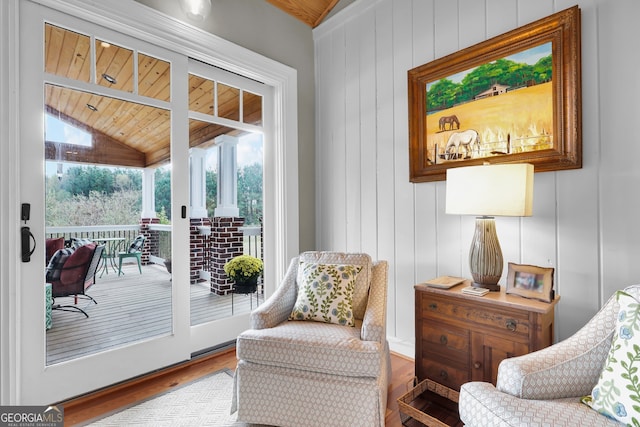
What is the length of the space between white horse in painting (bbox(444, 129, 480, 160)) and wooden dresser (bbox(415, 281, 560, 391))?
0.84 m

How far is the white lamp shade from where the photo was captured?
1493 mm

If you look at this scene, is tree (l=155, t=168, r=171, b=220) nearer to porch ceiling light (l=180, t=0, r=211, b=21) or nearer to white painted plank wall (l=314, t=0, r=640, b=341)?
porch ceiling light (l=180, t=0, r=211, b=21)

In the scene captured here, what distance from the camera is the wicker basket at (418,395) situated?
59.4 inches

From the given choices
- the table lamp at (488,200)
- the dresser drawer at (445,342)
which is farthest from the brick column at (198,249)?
the table lamp at (488,200)

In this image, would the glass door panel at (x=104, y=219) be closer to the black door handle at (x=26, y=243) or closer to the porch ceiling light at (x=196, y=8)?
the black door handle at (x=26, y=243)

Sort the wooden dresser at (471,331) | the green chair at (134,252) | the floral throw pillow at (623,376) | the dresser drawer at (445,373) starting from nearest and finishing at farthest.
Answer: the floral throw pillow at (623,376)
the wooden dresser at (471,331)
the dresser drawer at (445,373)
the green chair at (134,252)

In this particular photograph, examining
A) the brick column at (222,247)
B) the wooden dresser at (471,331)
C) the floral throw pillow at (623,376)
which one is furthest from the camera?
the brick column at (222,247)

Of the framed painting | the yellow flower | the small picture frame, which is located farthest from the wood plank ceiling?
the small picture frame

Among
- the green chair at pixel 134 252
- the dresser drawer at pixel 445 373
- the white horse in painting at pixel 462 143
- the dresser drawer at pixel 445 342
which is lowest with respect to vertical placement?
the dresser drawer at pixel 445 373

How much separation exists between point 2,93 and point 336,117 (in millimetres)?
2249

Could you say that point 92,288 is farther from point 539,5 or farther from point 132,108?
point 539,5

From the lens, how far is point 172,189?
7.52 ft

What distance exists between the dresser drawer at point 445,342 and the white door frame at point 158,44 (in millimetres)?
1475

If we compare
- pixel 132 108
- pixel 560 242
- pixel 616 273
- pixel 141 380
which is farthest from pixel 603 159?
pixel 141 380
